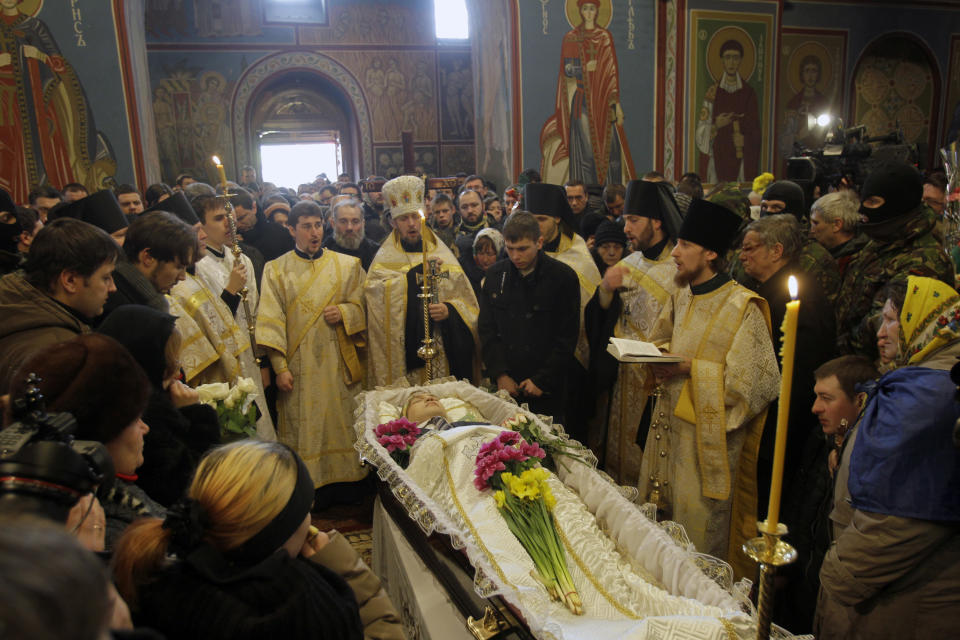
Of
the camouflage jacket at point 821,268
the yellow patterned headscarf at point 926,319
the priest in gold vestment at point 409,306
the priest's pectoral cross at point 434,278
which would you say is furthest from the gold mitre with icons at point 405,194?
the yellow patterned headscarf at point 926,319

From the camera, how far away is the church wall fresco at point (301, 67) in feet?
50.0

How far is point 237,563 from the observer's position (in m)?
Answer: 1.34

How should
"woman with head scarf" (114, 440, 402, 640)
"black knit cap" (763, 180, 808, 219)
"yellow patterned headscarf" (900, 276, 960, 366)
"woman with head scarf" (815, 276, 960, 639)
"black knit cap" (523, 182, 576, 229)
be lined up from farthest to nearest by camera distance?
1. "black knit cap" (763, 180, 808, 219)
2. "black knit cap" (523, 182, 576, 229)
3. "yellow patterned headscarf" (900, 276, 960, 366)
4. "woman with head scarf" (815, 276, 960, 639)
5. "woman with head scarf" (114, 440, 402, 640)

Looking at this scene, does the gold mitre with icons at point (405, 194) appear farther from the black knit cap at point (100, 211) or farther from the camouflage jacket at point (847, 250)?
the camouflage jacket at point (847, 250)

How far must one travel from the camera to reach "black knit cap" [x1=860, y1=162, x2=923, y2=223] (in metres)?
3.22

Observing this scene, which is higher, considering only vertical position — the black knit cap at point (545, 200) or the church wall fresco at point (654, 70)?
the church wall fresco at point (654, 70)

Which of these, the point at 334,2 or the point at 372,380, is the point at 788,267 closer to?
the point at 372,380

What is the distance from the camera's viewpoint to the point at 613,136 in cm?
1023

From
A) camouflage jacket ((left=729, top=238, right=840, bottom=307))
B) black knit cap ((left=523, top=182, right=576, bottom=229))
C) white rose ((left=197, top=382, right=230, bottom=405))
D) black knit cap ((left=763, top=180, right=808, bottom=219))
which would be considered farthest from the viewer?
black knit cap ((left=763, top=180, right=808, bottom=219))

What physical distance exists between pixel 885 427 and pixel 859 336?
167 centimetres

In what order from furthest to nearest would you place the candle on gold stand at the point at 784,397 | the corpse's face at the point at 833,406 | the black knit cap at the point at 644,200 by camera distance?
the black knit cap at the point at 644,200
the corpse's face at the point at 833,406
the candle on gold stand at the point at 784,397

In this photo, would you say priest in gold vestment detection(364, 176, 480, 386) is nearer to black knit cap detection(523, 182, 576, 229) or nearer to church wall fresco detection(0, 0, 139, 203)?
black knit cap detection(523, 182, 576, 229)

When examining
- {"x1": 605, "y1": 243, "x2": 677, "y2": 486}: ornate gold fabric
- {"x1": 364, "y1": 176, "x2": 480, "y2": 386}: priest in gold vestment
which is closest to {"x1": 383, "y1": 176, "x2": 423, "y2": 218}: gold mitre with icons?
{"x1": 364, "y1": 176, "x2": 480, "y2": 386}: priest in gold vestment

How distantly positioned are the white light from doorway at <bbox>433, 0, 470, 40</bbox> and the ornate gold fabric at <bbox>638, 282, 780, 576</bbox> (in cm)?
1600
